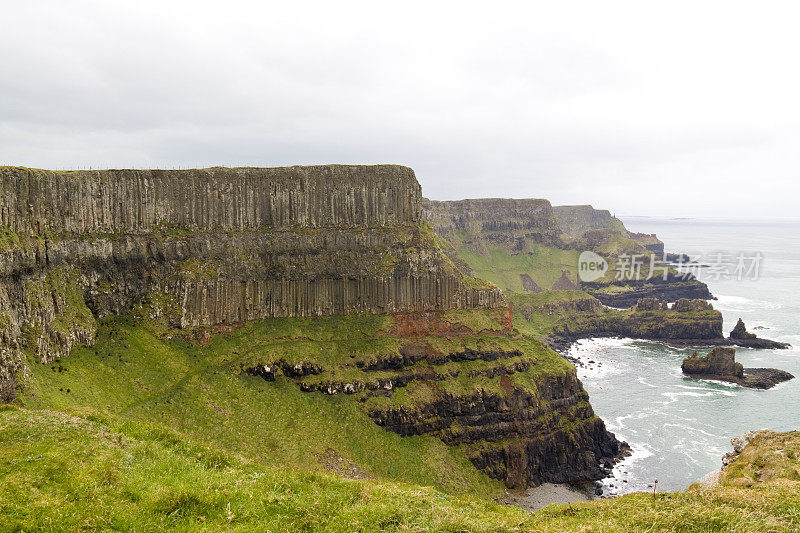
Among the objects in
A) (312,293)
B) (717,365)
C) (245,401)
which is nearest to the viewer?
(245,401)

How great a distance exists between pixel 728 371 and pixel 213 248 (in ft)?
353

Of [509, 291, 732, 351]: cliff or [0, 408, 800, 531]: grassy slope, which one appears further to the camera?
[509, 291, 732, 351]: cliff

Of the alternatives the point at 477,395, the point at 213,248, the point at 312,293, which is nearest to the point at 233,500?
the point at 477,395

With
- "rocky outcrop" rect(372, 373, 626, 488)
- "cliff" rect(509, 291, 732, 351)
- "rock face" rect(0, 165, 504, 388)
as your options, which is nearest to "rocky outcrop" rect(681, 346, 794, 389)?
"cliff" rect(509, 291, 732, 351)

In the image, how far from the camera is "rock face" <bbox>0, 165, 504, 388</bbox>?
2430 inches

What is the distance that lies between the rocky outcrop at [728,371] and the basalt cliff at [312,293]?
49.8 meters

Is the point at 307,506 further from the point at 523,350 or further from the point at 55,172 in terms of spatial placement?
the point at 523,350

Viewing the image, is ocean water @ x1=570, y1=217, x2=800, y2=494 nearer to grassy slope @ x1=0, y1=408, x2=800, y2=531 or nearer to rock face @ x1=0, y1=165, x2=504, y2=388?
rock face @ x1=0, y1=165, x2=504, y2=388

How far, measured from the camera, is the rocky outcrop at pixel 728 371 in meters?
113

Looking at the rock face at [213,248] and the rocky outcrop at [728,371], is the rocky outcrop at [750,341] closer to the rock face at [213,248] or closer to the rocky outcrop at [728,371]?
the rocky outcrop at [728,371]

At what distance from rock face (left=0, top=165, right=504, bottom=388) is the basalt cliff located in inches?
7.3

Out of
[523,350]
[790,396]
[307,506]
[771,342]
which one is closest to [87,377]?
[307,506]

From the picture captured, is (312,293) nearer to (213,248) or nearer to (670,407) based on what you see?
(213,248)

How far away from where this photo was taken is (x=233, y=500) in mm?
24172
